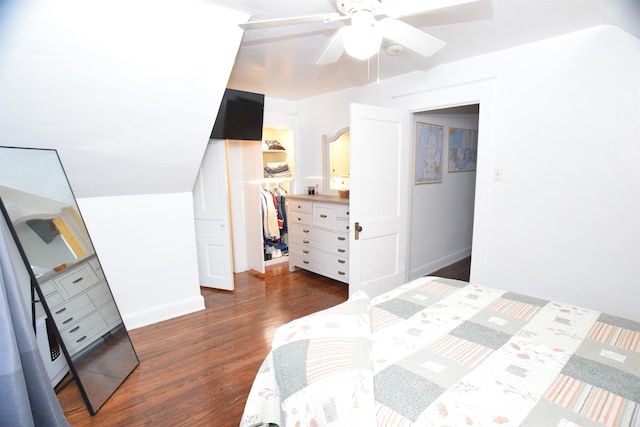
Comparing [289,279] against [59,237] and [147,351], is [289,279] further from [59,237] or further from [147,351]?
[59,237]

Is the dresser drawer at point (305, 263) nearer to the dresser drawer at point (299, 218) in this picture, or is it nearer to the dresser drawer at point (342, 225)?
the dresser drawer at point (299, 218)

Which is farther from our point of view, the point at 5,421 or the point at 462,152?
the point at 462,152

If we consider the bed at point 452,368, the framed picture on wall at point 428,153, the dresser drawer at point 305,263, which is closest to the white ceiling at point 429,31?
the framed picture on wall at point 428,153

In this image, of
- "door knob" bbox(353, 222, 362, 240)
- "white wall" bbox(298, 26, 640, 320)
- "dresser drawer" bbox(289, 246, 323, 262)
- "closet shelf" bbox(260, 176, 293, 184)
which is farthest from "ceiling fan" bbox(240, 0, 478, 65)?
"closet shelf" bbox(260, 176, 293, 184)

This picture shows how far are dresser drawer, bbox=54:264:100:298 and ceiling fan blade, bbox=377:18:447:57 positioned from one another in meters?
2.28

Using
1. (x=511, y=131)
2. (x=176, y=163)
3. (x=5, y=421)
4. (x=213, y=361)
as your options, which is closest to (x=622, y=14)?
(x=511, y=131)

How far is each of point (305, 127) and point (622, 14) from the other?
10.4 ft

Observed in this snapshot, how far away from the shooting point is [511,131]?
254cm

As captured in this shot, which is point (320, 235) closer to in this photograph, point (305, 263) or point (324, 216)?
point (324, 216)

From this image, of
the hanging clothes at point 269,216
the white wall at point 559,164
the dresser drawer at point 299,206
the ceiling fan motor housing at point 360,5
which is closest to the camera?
the ceiling fan motor housing at point 360,5

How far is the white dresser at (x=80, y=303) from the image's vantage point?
6.06ft

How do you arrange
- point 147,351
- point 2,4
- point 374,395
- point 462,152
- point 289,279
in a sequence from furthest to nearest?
point 462,152, point 289,279, point 147,351, point 2,4, point 374,395

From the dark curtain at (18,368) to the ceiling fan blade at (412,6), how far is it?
6.00ft

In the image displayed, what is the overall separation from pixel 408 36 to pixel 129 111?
1.78 metres
